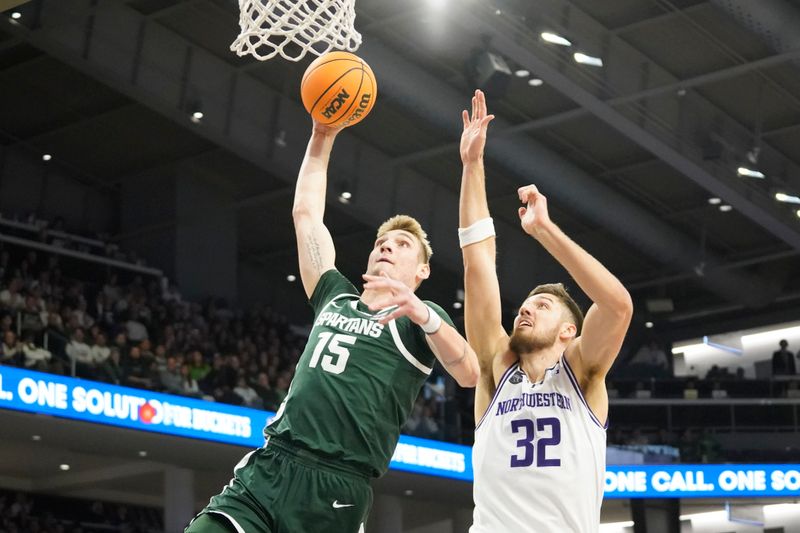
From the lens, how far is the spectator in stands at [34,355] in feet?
51.6

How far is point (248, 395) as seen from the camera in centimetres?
1856

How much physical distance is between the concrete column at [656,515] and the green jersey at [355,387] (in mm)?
18810

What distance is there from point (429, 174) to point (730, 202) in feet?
19.1

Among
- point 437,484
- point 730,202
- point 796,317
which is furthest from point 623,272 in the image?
point 437,484

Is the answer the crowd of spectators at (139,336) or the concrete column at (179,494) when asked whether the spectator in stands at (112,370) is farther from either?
the concrete column at (179,494)

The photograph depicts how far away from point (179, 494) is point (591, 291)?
16.5 m

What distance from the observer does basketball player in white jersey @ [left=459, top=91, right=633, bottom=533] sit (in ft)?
15.6

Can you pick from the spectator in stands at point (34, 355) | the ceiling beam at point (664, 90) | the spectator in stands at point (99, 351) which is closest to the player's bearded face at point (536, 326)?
the spectator in stands at point (34, 355)

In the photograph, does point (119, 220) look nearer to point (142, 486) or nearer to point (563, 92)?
point (142, 486)

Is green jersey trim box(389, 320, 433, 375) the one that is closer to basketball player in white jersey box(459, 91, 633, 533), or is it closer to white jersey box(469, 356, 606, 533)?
basketball player in white jersey box(459, 91, 633, 533)

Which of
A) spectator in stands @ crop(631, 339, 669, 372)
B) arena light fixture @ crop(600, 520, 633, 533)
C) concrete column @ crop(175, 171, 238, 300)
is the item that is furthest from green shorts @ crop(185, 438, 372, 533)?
arena light fixture @ crop(600, 520, 633, 533)

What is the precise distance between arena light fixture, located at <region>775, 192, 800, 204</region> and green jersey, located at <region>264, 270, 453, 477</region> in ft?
61.8

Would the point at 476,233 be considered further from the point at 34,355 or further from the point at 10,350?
the point at 34,355

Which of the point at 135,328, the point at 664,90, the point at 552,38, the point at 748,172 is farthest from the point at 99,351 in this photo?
the point at 748,172
